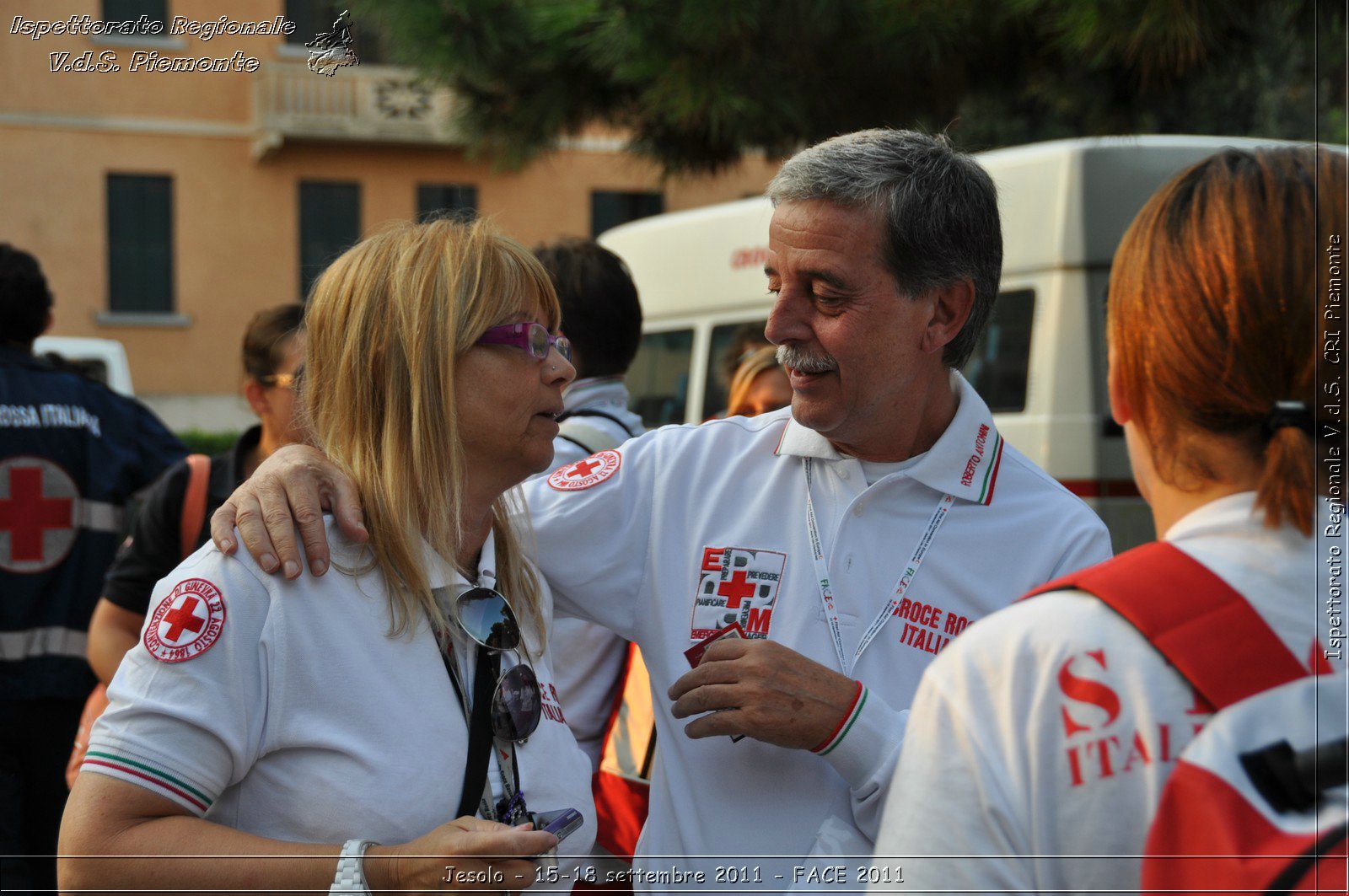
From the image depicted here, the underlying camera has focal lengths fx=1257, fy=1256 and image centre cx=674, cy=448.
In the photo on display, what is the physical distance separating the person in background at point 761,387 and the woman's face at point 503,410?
2.50 metres

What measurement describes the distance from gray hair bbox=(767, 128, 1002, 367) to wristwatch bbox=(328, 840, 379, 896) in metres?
1.33

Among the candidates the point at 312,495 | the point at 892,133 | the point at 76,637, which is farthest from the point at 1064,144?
the point at 312,495

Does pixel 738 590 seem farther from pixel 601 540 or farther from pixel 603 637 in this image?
pixel 603 637

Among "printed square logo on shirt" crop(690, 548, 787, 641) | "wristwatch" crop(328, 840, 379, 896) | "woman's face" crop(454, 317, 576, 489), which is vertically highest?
"woman's face" crop(454, 317, 576, 489)

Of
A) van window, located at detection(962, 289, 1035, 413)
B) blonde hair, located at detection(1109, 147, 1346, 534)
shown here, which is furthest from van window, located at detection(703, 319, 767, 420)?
blonde hair, located at detection(1109, 147, 1346, 534)

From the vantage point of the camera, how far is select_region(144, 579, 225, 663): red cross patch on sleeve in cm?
166

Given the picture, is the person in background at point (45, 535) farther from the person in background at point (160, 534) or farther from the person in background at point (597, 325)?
the person in background at point (597, 325)

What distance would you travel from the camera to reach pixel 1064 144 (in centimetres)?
663

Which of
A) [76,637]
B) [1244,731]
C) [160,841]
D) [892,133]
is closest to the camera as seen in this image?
[1244,731]

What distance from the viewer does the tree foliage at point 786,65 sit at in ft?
17.0

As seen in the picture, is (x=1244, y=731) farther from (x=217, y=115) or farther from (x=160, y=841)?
(x=217, y=115)

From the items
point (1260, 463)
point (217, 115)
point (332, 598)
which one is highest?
point (217, 115)

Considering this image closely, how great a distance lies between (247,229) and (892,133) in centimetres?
1933

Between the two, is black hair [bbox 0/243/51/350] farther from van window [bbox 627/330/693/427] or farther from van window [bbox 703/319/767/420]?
van window [bbox 627/330/693/427]
